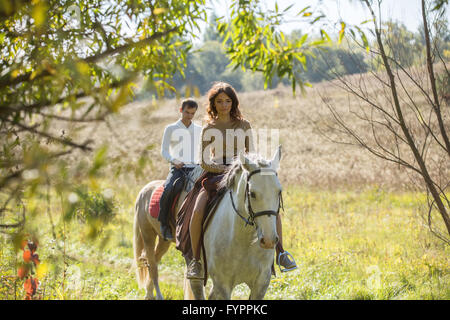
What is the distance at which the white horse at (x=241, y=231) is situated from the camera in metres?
3.61

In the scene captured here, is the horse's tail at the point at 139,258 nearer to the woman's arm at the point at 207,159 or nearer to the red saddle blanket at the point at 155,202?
the red saddle blanket at the point at 155,202

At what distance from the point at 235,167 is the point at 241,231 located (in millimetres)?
→ 639

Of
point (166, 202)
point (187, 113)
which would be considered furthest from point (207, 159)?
point (187, 113)

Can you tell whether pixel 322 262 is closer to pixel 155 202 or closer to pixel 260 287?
pixel 155 202

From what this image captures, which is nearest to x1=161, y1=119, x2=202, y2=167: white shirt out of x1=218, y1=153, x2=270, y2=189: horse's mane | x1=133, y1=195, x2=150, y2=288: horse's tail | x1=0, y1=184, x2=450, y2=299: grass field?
x1=133, y1=195, x2=150, y2=288: horse's tail

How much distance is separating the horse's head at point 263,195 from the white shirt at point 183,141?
2.44 m

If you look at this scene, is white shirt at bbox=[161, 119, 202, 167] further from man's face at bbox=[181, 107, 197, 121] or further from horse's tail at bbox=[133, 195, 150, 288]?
horse's tail at bbox=[133, 195, 150, 288]

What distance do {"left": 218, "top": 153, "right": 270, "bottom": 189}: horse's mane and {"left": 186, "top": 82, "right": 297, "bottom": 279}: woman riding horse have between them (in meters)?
0.29

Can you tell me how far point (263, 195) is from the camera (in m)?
3.52

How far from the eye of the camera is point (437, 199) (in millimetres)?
4312

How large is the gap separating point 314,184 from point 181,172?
9.74 m

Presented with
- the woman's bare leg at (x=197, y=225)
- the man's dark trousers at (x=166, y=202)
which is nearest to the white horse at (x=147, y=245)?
the man's dark trousers at (x=166, y=202)
